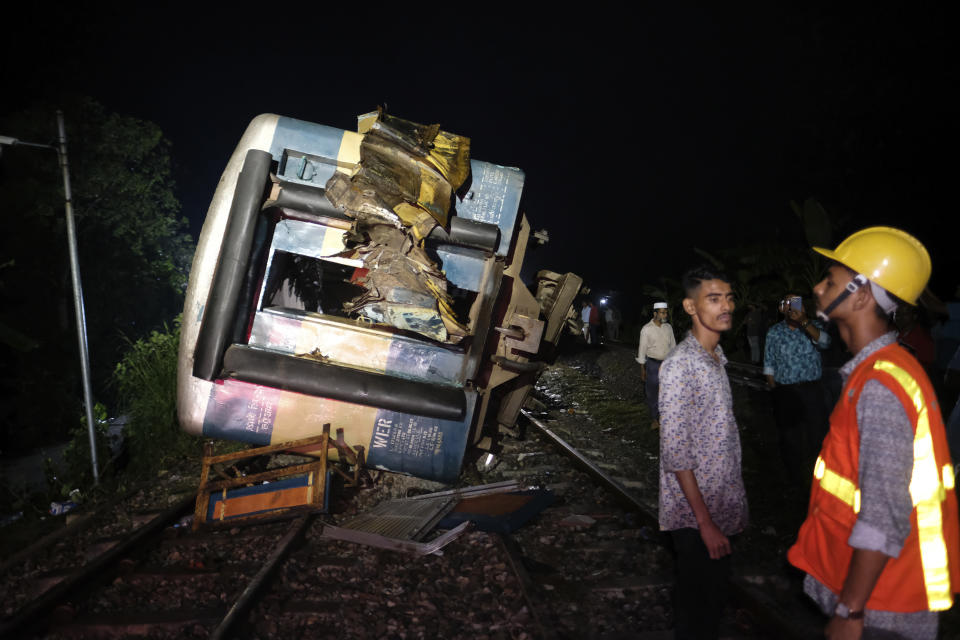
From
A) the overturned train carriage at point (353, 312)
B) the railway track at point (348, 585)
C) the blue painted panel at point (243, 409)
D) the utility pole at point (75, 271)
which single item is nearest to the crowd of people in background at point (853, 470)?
the railway track at point (348, 585)

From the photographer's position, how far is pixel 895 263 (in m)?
1.58

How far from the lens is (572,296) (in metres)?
5.34

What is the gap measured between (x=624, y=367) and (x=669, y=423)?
12588 mm

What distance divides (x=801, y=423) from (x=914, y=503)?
393 centimetres

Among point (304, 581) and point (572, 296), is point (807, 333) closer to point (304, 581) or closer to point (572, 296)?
point (572, 296)

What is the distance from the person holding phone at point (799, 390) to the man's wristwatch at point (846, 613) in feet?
13.0

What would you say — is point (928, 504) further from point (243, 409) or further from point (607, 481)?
point (243, 409)

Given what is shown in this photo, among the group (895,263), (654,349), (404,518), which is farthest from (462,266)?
(654,349)

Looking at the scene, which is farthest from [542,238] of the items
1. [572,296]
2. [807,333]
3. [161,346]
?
[161,346]

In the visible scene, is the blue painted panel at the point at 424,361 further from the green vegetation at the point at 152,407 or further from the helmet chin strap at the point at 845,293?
the helmet chin strap at the point at 845,293

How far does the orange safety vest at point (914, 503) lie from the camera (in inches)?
54.1

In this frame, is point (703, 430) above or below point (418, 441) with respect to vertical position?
above

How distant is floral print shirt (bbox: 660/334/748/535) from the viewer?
6.97 feet

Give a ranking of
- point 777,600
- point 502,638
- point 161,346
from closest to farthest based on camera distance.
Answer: point 502,638 → point 777,600 → point 161,346
